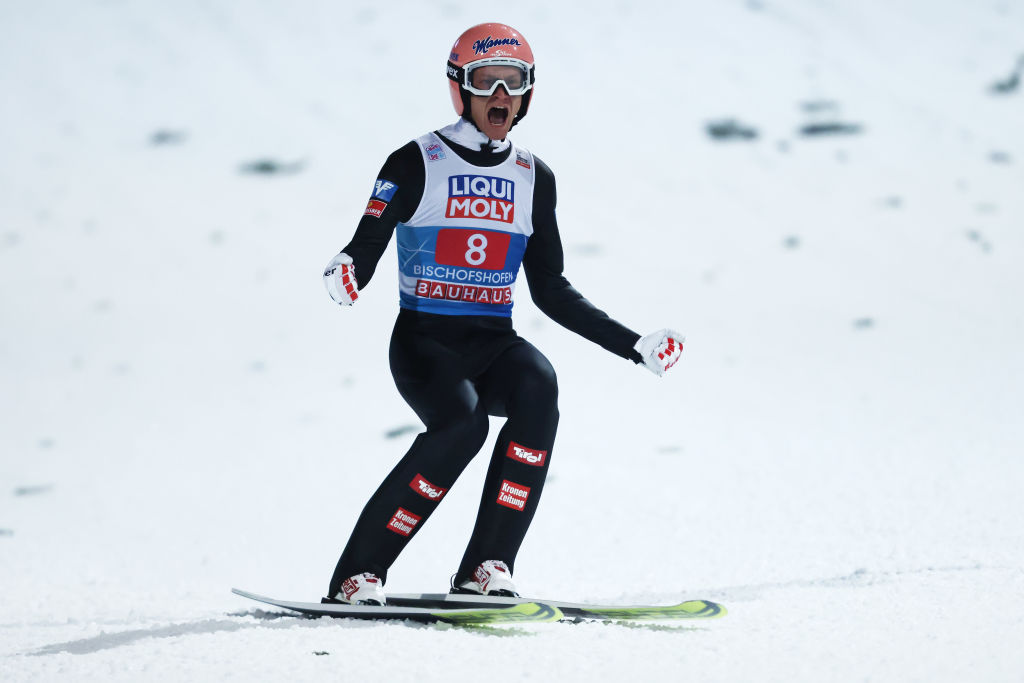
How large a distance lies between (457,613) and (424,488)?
403mm

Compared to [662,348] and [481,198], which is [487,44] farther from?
[662,348]

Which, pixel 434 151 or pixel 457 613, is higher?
pixel 434 151

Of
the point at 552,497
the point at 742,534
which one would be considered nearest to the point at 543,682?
the point at 742,534

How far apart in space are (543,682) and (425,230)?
1.52m

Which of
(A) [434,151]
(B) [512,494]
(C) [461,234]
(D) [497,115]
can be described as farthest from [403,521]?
(D) [497,115]

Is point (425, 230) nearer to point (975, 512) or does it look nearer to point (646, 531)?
point (646, 531)

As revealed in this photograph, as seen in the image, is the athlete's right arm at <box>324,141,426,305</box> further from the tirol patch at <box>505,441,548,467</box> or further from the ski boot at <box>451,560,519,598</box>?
the ski boot at <box>451,560,519,598</box>

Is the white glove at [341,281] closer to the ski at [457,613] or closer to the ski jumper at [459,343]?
the ski jumper at [459,343]

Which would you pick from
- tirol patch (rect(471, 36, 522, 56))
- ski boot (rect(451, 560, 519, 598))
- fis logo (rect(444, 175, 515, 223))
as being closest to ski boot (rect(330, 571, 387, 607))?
ski boot (rect(451, 560, 519, 598))

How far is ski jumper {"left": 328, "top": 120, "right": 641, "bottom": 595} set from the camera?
12.6ft

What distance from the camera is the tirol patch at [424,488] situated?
3828mm

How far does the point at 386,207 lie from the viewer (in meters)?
3.90

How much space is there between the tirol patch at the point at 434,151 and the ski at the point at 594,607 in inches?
55.8

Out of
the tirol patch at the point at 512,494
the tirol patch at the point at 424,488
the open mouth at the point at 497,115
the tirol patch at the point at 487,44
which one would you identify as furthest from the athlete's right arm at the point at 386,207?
the tirol patch at the point at 512,494
